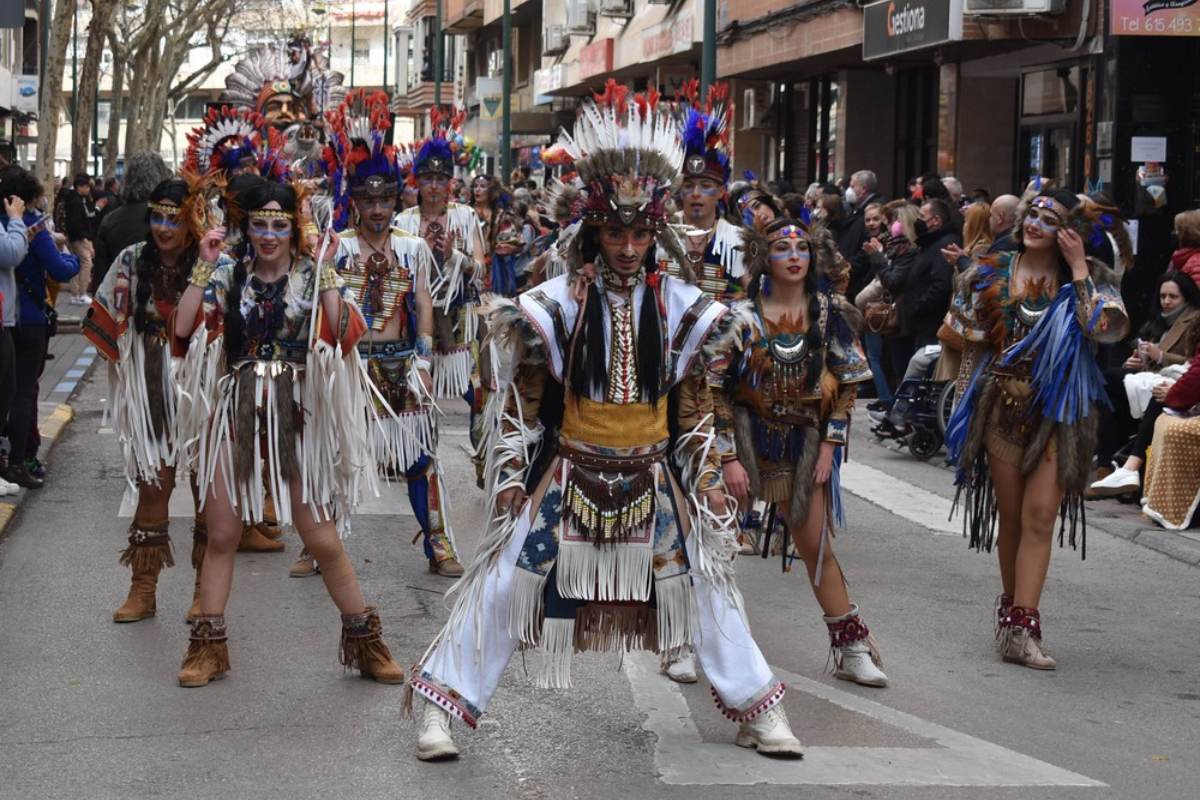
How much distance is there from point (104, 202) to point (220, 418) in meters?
31.2

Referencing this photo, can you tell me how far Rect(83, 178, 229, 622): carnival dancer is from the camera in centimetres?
805

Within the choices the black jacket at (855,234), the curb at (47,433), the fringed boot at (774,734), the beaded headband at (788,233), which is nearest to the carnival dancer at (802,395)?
the beaded headband at (788,233)

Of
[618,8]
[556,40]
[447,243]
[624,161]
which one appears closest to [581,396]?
[624,161]

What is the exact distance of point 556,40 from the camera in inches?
1743

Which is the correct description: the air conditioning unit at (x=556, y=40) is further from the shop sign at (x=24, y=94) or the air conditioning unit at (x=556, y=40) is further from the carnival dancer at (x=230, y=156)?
the carnival dancer at (x=230, y=156)

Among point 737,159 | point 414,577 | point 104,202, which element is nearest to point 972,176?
point 737,159

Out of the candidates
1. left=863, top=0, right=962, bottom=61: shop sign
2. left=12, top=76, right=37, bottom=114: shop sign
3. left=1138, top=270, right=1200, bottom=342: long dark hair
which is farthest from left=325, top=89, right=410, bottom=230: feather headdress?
left=12, top=76, right=37, bottom=114: shop sign

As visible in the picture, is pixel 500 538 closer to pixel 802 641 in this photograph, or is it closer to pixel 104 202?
pixel 802 641

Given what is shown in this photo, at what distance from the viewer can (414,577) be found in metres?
9.15

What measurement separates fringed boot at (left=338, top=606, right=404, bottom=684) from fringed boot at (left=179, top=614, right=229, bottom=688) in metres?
0.46

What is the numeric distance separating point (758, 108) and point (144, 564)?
963 inches

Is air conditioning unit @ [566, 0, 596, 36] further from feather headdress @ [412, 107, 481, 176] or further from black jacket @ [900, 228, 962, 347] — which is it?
feather headdress @ [412, 107, 481, 176]

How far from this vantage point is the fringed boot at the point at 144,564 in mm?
8078

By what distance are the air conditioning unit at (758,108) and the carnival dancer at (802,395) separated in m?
24.4
